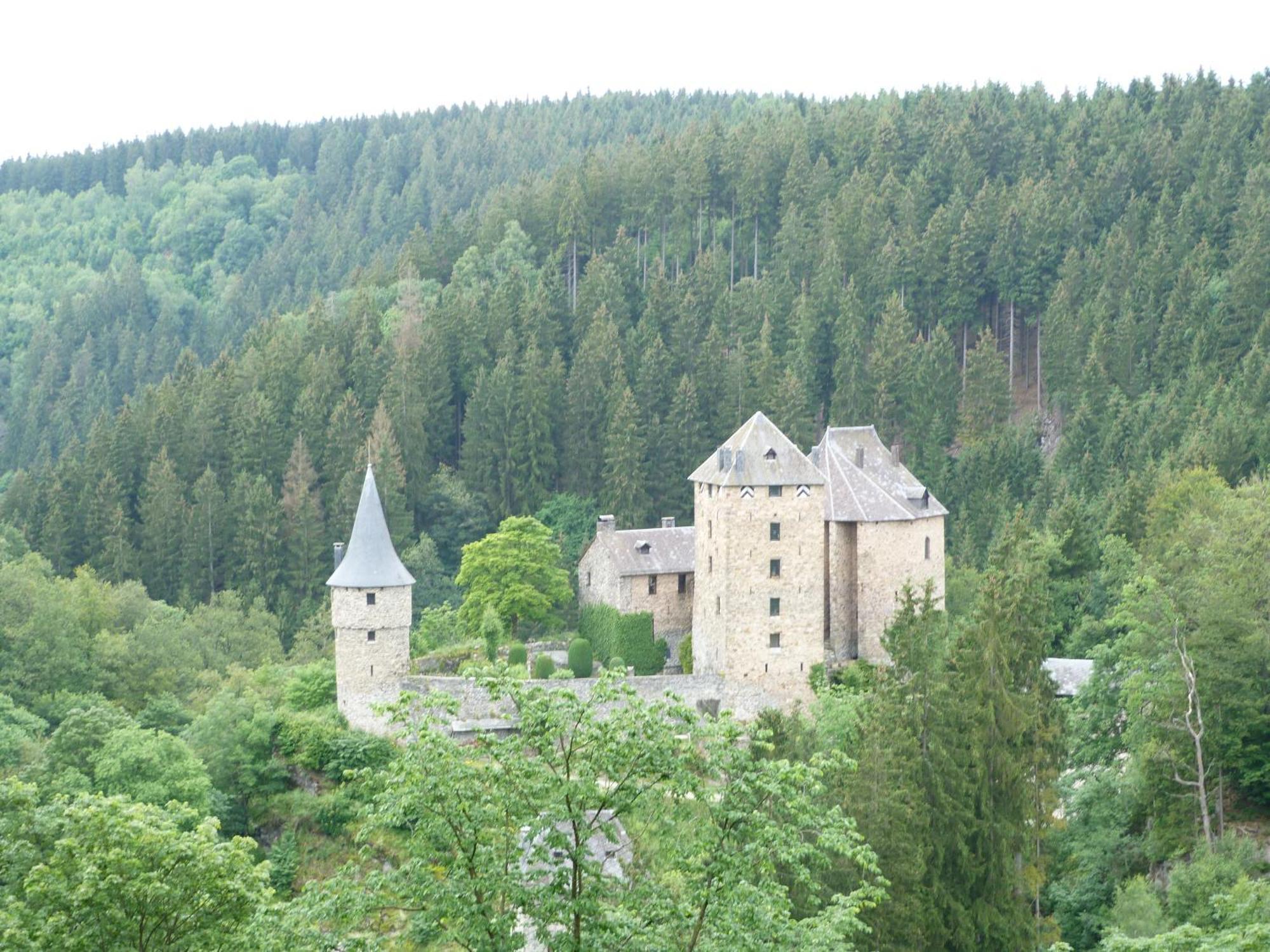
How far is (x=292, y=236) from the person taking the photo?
7293 inches

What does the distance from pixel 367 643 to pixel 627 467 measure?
36.8 meters

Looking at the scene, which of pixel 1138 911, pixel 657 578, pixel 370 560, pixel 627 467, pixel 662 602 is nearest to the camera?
pixel 1138 911

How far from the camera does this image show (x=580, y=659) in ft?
199

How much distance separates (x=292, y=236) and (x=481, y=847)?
16764cm

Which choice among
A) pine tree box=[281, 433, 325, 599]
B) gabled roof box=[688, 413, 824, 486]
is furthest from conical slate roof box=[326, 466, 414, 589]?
pine tree box=[281, 433, 325, 599]

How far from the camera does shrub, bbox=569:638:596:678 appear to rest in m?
60.3

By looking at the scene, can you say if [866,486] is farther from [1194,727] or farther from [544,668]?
[1194,727]

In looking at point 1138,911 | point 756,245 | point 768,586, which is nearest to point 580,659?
point 768,586

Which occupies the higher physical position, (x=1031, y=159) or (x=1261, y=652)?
(x=1031, y=159)

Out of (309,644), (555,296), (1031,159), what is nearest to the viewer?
(309,644)

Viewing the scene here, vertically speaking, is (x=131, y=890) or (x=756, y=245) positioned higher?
(x=756, y=245)

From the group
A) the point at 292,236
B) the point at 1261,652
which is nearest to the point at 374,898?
the point at 1261,652

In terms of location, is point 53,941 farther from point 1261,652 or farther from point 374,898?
point 1261,652

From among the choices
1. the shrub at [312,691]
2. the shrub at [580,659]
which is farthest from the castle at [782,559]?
the shrub at [312,691]
